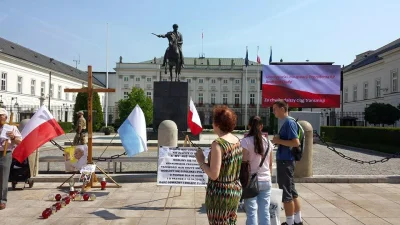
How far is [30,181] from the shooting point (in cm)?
823

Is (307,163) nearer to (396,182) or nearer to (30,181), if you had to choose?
(396,182)

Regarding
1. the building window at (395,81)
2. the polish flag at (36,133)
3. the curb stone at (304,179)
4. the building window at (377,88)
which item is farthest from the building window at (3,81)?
the building window at (377,88)

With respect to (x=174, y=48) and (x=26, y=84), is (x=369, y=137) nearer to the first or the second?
(x=174, y=48)

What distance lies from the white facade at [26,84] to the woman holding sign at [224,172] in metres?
43.5

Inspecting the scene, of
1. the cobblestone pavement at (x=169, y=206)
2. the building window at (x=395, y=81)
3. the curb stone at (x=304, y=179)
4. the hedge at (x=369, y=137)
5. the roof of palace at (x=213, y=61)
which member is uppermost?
the roof of palace at (x=213, y=61)

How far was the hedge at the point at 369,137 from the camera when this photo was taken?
20297 mm

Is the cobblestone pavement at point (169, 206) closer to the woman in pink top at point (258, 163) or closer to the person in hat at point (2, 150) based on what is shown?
the person in hat at point (2, 150)

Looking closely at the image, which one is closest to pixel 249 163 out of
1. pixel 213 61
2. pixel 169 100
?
pixel 169 100

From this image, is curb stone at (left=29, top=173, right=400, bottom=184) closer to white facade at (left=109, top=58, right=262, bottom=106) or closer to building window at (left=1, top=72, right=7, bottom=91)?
building window at (left=1, top=72, right=7, bottom=91)

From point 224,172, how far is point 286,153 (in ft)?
6.26

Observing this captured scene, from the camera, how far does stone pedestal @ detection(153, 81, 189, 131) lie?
A: 63.7 ft

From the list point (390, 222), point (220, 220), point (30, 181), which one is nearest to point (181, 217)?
point (220, 220)

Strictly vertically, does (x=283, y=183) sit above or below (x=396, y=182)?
above

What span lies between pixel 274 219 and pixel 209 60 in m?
91.4
